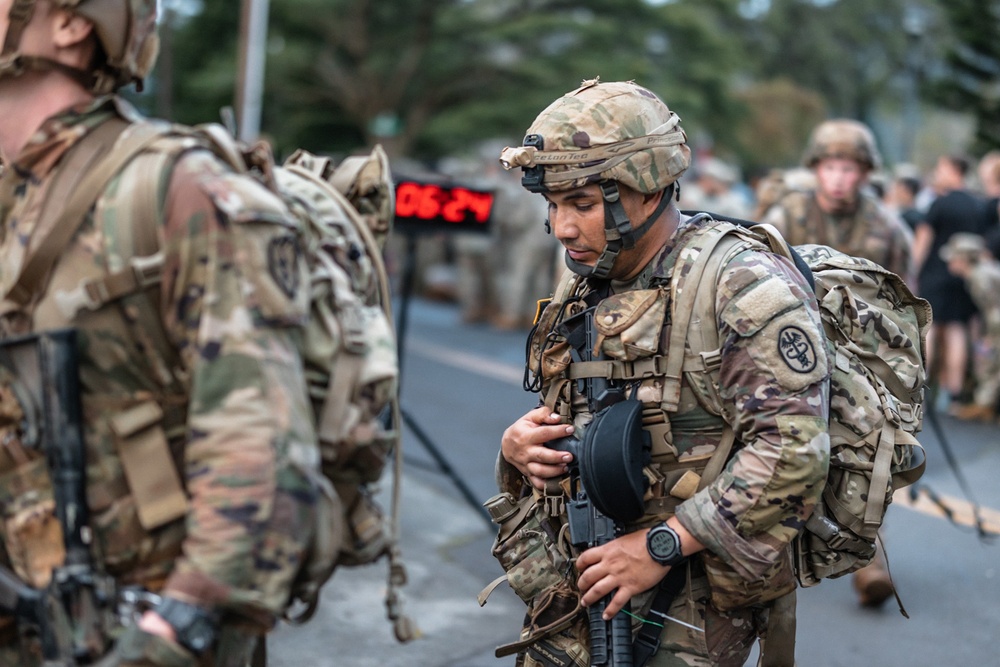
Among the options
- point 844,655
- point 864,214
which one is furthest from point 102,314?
point 864,214

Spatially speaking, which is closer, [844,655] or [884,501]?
[884,501]

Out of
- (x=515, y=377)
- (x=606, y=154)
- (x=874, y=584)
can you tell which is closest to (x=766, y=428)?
(x=606, y=154)

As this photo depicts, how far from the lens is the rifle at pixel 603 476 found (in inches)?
96.6

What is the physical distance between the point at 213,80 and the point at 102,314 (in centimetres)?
2068

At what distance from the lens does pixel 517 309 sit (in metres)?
13.5

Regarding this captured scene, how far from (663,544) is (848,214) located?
317 centimetres

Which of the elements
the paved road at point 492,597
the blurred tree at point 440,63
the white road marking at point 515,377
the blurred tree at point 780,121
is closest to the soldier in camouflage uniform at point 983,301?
the paved road at point 492,597

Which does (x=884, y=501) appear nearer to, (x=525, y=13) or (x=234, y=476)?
(x=234, y=476)

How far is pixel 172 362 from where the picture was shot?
6.11 ft

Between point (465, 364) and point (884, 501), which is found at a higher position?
point (884, 501)

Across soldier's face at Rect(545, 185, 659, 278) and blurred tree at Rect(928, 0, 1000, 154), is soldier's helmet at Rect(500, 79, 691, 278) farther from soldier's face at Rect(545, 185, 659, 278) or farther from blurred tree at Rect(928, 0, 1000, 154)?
blurred tree at Rect(928, 0, 1000, 154)

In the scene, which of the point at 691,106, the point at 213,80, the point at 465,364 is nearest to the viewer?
the point at 465,364

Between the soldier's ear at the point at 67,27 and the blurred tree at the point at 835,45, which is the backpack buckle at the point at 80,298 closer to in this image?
the soldier's ear at the point at 67,27

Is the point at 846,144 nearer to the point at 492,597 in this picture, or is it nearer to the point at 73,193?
the point at 492,597
